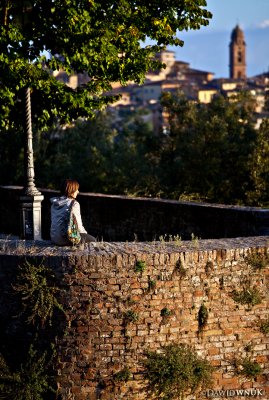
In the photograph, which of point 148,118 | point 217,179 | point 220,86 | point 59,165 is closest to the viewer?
point 217,179

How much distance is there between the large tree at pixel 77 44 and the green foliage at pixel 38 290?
189 inches

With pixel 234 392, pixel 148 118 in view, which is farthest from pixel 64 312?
pixel 148 118

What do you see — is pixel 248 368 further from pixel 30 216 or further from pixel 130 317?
pixel 30 216

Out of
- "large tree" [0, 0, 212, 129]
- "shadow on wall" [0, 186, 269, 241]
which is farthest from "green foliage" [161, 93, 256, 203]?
"large tree" [0, 0, 212, 129]

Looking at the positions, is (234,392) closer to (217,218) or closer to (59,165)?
(217,218)

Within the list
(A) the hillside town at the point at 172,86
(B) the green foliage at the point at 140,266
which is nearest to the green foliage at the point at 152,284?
(B) the green foliage at the point at 140,266

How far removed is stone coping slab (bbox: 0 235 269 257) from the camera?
10977 mm

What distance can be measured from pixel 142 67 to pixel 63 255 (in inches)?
266

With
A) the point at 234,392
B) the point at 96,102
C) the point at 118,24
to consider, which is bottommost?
the point at 234,392

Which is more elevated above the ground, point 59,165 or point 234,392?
point 59,165

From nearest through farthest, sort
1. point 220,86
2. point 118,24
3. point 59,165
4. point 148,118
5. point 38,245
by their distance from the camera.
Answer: point 38,245
point 118,24
point 59,165
point 148,118
point 220,86

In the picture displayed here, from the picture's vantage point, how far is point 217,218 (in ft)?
49.3

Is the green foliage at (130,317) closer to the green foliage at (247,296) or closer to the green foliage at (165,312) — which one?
the green foliage at (165,312)

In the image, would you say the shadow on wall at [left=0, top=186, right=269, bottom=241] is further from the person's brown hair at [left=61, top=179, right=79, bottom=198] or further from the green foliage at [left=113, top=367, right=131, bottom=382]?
the green foliage at [left=113, top=367, right=131, bottom=382]
